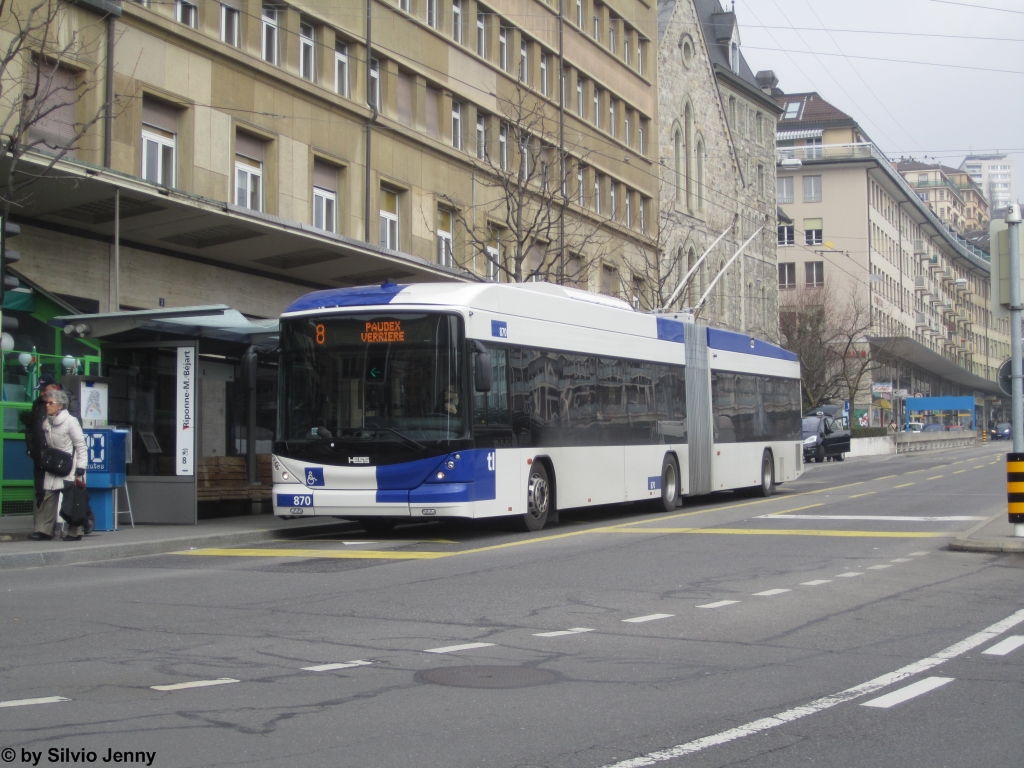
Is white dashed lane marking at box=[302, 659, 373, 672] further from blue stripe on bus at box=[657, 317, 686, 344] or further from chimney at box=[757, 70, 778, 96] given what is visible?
chimney at box=[757, 70, 778, 96]

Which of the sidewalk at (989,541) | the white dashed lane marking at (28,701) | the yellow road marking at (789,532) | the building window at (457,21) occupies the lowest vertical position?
the yellow road marking at (789,532)

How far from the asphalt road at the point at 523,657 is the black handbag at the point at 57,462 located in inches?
63.1

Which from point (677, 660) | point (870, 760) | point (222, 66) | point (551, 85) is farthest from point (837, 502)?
point (551, 85)

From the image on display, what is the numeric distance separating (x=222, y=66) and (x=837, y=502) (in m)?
14.2

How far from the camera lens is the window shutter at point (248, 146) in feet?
81.4

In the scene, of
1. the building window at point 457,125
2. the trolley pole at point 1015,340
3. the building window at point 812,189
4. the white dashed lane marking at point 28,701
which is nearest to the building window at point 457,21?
the building window at point 457,125

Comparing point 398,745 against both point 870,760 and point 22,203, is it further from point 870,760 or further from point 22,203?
point 22,203

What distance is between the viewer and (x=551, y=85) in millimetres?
41312

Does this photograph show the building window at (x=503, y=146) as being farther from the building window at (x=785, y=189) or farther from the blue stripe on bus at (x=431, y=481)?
A: the building window at (x=785, y=189)

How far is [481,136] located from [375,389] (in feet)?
70.8

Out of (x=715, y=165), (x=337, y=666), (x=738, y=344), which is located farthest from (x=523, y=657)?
(x=715, y=165)

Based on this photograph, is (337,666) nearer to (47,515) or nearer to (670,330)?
(47,515)

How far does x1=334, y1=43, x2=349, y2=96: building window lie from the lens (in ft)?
92.5

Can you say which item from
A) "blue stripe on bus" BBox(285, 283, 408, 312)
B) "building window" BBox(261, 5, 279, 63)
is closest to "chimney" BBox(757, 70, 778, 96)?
"building window" BBox(261, 5, 279, 63)
